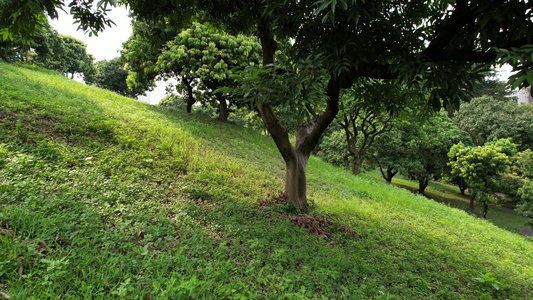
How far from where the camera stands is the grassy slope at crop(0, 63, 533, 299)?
7.13ft

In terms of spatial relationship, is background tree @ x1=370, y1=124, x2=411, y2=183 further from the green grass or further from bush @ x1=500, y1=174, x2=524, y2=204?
bush @ x1=500, y1=174, x2=524, y2=204

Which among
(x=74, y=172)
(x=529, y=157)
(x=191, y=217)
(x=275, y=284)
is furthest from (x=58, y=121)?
(x=529, y=157)

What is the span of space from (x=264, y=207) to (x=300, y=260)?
1.65m

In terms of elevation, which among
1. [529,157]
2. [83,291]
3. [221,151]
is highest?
[529,157]

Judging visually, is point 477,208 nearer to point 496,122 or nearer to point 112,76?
point 496,122

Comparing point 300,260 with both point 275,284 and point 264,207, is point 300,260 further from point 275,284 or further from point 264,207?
point 264,207

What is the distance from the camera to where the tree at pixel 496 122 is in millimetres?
18812

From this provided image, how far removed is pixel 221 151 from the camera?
805cm

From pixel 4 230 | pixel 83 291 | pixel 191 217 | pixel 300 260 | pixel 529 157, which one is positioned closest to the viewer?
pixel 83 291

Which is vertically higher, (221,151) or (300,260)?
(221,151)

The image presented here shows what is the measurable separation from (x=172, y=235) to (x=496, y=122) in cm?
2632

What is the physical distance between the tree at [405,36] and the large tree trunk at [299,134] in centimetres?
33

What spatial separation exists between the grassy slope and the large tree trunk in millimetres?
494

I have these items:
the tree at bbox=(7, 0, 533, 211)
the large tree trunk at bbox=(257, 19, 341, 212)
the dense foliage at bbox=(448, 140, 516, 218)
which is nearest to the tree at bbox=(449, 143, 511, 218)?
the dense foliage at bbox=(448, 140, 516, 218)
